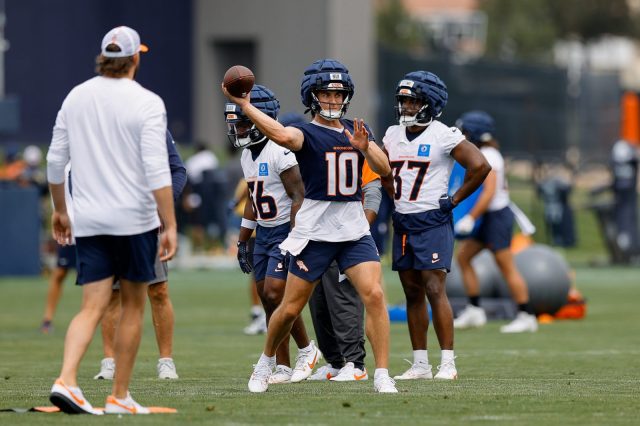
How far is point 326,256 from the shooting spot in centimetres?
982

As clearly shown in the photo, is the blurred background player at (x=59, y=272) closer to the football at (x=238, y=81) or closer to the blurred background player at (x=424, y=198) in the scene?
the blurred background player at (x=424, y=198)

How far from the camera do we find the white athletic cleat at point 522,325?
51.8 feet

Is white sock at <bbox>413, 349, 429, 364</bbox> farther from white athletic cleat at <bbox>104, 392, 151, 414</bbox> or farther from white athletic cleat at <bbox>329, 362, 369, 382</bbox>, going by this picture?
white athletic cleat at <bbox>104, 392, 151, 414</bbox>

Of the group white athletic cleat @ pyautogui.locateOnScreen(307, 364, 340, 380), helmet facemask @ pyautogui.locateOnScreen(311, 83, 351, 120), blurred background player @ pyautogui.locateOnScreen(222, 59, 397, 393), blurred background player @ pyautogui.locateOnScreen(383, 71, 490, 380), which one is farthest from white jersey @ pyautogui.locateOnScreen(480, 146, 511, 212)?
helmet facemask @ pyautogui.locateOnScreen(311, 83, 351, 120)

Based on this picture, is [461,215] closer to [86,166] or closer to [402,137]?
[402,137]

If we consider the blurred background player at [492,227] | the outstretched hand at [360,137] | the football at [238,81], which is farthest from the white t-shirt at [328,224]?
the blurred background player at [492,227]

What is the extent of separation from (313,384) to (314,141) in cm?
184

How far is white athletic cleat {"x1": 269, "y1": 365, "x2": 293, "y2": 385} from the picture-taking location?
35.4ft

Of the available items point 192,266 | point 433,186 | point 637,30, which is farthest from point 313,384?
point 637,30

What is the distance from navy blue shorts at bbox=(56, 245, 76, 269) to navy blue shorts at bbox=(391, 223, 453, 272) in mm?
4068

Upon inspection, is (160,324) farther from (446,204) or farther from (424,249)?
(446,204)

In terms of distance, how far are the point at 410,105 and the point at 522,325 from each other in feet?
17.6

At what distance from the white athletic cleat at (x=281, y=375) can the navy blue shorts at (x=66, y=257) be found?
3731 mm

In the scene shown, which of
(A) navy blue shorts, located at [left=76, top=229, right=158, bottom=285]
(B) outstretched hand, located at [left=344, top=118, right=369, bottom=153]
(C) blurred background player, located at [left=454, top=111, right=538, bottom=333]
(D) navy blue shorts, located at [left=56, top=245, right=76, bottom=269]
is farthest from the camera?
(C) blurred background player, located at [left=454, top=111, right=538, bottom=333]
